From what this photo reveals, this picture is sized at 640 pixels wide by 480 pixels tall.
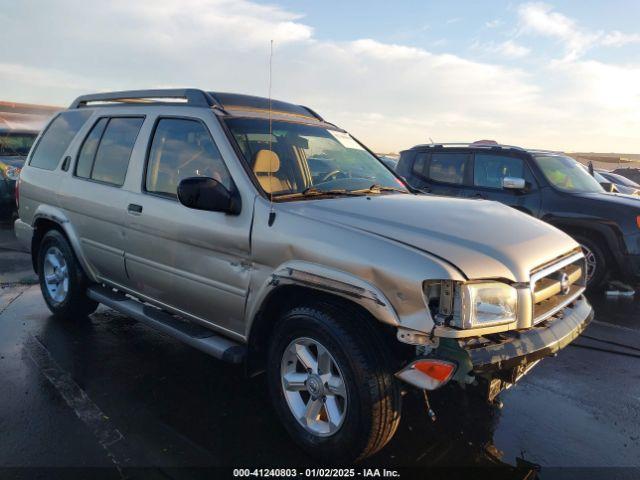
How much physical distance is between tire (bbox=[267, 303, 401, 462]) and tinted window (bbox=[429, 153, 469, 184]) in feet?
17.8

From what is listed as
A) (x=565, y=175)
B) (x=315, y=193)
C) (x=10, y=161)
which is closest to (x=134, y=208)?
(x=315, y=193)

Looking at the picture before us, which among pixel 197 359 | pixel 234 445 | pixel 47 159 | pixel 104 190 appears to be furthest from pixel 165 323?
pixel 47 159

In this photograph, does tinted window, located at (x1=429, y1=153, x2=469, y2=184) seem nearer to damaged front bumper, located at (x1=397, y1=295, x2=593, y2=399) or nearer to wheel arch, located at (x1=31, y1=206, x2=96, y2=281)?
damaged front bumper, located at (x1=397, y1=295, x2=593, y2=399)

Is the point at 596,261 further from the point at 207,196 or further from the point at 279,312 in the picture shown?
the point at 207,196

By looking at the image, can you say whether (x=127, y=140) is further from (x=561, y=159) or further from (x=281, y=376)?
(x=561, y=159)

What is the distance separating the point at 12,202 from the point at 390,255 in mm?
10827

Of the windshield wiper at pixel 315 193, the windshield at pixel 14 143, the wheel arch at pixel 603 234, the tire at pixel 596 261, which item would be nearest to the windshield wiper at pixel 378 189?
the windshield wiper at pixel 315 193

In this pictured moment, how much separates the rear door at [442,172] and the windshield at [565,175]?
40.6 inches

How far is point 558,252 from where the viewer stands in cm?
307

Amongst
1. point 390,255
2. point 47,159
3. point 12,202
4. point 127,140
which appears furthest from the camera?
point 12,202

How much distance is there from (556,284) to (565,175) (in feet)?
16.0

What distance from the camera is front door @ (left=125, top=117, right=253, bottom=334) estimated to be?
10.5 ft

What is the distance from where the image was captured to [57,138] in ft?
16.6

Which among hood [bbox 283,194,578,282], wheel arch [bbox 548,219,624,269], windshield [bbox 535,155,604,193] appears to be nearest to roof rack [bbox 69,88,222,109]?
hood [bbox 283,194,578,282]
